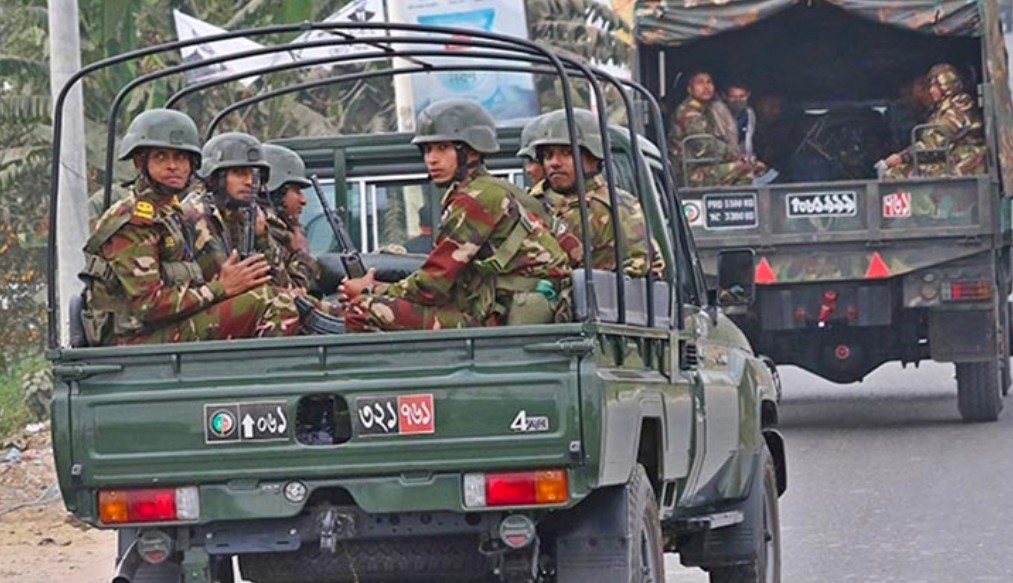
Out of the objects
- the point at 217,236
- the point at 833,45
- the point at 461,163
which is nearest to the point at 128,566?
the point at 217,236

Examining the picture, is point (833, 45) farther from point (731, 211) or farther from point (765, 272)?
point (765, 272)

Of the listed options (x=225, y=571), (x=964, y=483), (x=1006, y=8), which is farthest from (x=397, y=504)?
(x=1006, y=8)

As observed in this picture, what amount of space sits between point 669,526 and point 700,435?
65 centimetres

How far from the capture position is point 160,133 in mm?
7473

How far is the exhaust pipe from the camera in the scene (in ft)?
22.6

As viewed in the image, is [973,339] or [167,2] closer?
[973,339]

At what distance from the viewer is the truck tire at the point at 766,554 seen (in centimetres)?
872

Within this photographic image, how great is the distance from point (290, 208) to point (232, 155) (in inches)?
26.2

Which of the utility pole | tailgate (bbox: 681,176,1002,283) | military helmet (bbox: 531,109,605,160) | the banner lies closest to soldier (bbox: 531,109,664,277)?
military helmet (bbox: 531,109,605,160)

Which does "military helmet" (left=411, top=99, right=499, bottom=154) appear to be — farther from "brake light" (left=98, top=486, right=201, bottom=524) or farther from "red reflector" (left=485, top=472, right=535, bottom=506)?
"brake light" (left=98, top=486, right=201, bottom=524)

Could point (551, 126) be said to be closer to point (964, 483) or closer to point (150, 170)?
point (150, 170)

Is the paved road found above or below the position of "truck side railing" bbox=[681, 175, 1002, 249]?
below

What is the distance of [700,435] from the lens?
787 cm

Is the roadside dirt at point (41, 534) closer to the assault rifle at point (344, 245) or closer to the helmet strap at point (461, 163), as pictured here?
the assault rifle at point (344, 245)
